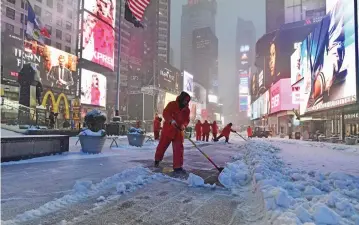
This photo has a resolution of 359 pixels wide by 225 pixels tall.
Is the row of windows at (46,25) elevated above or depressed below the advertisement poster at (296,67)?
above

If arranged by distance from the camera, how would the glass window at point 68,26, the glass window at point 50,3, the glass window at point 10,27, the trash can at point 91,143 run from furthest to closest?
the glass window at point 68,26 < the glass window at point 50,3 < the glass window at point 10,27 < the trash can at point 91,143

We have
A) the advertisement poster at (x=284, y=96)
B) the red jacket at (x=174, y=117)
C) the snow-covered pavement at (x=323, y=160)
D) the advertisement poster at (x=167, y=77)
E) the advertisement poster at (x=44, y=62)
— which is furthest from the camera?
the advertisement poster at (x=167, y=77)

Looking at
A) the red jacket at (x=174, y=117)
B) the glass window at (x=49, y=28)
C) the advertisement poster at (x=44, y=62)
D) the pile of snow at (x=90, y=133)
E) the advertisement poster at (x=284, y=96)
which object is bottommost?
the pile of snow at (x=90, y=133)

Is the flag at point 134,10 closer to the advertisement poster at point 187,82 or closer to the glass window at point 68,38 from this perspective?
the glass window at point 68,38

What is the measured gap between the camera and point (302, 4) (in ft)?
287

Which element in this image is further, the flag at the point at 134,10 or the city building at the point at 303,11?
the city building at the point at 303,11

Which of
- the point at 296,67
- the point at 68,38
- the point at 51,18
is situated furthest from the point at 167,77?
the point at 296,67

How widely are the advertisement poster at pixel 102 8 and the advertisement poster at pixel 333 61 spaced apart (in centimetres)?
3349

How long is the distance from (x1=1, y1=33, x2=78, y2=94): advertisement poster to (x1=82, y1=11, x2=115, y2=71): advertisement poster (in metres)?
4.45

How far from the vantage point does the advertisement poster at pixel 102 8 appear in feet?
154

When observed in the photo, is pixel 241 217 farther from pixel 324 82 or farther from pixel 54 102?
pixel 54 102

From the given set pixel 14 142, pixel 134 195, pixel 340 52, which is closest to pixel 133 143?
pixel 14 142

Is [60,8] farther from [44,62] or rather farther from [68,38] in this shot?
Answer: [44,62]

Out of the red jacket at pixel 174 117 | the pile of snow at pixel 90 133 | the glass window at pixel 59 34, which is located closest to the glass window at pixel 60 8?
the glass window at pixel 59 34
